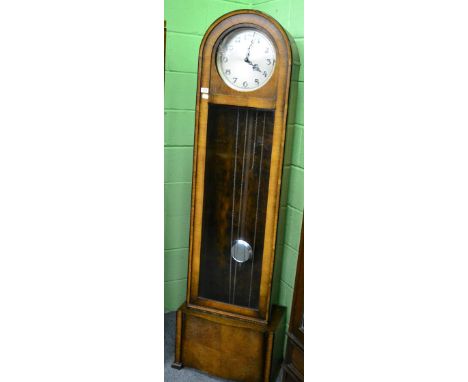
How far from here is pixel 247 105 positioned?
134 cm

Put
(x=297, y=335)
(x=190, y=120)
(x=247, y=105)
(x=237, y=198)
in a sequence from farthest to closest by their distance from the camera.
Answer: (x=190, y=120)
(x=237, y=198)
(x=247, y=105)
(x=297, y=335)

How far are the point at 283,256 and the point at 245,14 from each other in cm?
95

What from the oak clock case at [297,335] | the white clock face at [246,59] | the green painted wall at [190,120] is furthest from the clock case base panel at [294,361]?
the white clock face at [246,59]

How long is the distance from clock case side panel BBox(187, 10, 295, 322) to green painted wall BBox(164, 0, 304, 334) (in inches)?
4.9

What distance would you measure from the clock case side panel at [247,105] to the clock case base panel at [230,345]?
4 centimetres

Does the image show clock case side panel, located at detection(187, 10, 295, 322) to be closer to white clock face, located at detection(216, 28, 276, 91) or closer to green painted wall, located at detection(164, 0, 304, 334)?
white clock face, located at detection(216, 28, 276, 91)

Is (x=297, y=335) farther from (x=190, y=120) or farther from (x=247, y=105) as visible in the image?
(x=190, y=120)

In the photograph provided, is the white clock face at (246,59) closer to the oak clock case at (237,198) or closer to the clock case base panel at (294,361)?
the oak clock case at (237,198)

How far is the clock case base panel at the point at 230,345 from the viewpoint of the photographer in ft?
4.95

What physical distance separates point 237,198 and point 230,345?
1.81ft

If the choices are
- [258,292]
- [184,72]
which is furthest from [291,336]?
[184,72]

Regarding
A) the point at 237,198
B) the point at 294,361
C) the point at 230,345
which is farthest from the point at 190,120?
the point at 294,361

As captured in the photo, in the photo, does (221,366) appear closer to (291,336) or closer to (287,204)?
(291,336)

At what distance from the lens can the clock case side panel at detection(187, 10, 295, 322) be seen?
1.27 metres
